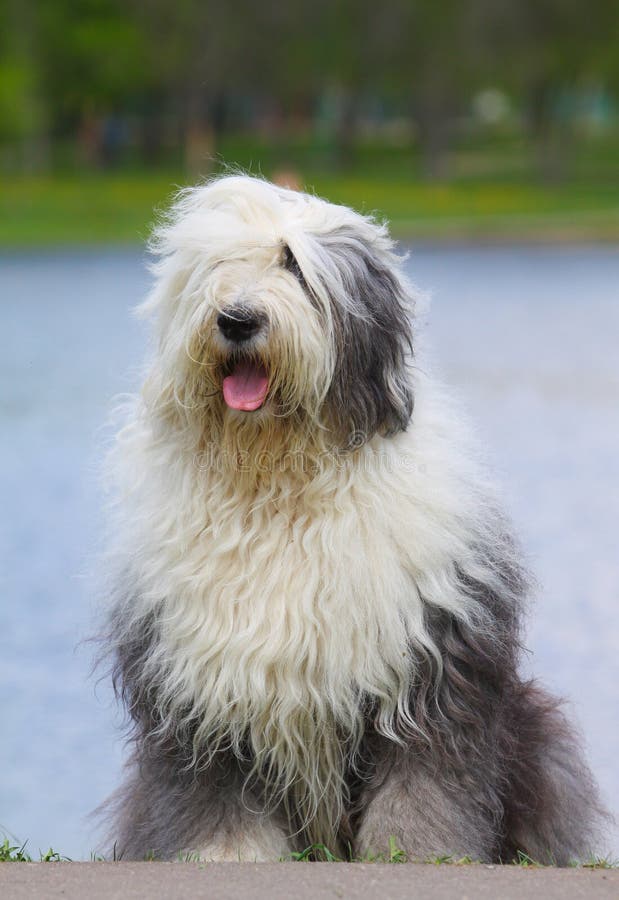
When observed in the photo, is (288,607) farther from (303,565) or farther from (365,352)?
(365,352)

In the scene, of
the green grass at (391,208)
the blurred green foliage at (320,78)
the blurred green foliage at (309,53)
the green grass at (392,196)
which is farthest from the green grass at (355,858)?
the blurred green foliage at (309,53)

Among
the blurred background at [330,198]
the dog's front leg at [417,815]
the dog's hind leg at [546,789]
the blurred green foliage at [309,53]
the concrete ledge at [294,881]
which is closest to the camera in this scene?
the concrete ledge at [294,881]

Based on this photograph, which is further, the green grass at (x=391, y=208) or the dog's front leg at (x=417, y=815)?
the green grass at (x=391, y=208)

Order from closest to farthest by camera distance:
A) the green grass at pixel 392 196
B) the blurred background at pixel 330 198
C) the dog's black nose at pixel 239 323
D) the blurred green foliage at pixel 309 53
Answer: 1. the dog's black nose at pixel 239 323
2. the blurred background at pixel 330 198
3. the green grass at pixel 392 196
4. the blurred green foliage at pixel 309 53

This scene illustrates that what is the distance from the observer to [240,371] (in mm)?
4141

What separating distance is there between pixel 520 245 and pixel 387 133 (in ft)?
154

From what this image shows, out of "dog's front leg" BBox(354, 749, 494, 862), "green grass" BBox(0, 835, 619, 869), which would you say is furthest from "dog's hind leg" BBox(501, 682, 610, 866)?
"dog's front leg" BBox(354, 749, 494, 862)

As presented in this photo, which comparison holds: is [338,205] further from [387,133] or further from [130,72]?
[387,133]

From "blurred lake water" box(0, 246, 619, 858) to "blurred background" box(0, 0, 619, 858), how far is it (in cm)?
2

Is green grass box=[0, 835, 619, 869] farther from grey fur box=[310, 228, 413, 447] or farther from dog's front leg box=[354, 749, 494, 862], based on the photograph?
grey fur box=[310, 228, 413, 447]

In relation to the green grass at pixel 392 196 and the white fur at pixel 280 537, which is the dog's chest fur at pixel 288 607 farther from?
the green grass at pixel 392 196

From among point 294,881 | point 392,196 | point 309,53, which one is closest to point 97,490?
point 294,881

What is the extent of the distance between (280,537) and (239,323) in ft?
1.98

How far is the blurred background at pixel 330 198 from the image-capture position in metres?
7.29
